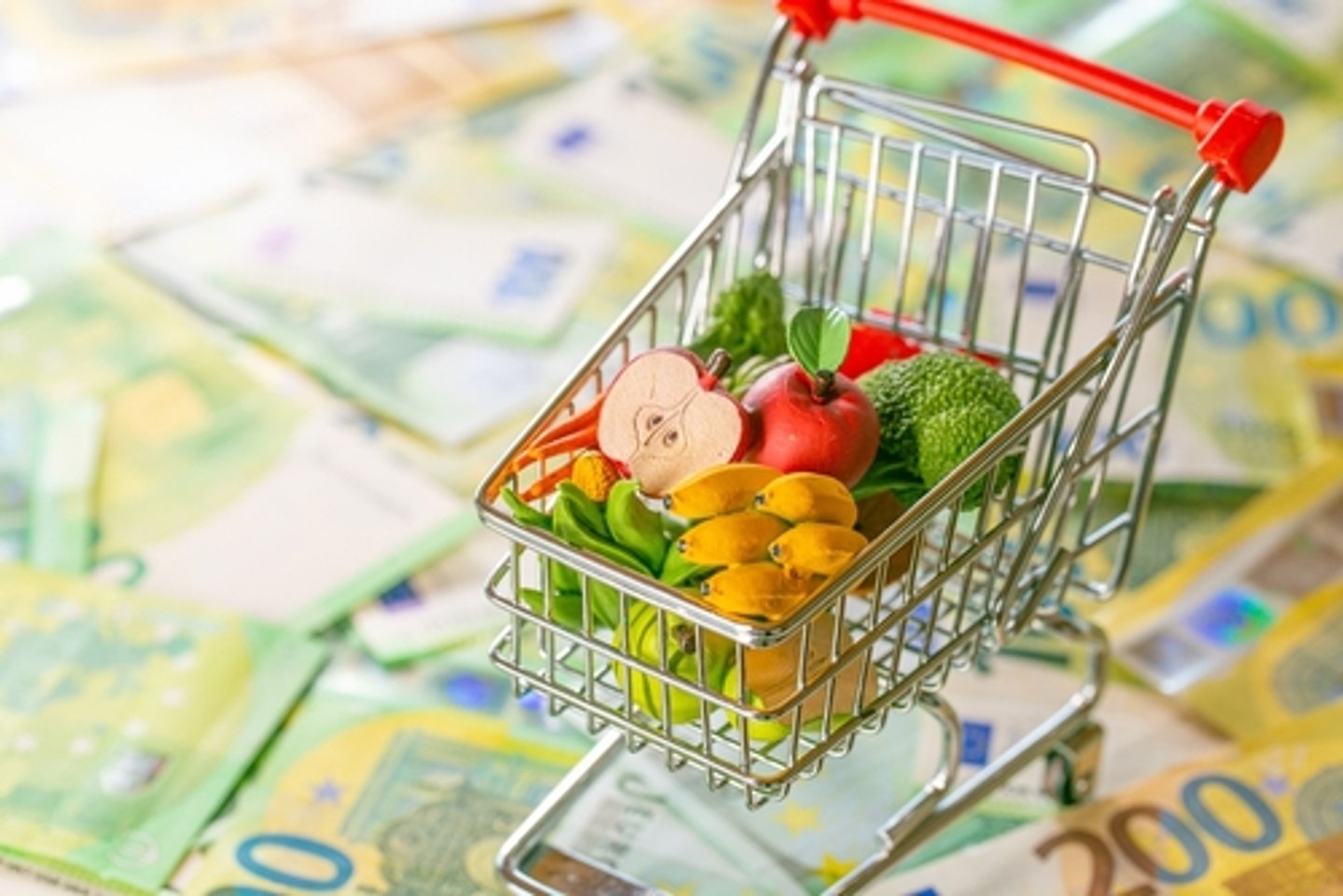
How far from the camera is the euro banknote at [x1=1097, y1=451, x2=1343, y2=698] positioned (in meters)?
1.11

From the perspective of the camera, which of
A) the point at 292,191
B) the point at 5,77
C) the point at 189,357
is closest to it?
the point at 189,357

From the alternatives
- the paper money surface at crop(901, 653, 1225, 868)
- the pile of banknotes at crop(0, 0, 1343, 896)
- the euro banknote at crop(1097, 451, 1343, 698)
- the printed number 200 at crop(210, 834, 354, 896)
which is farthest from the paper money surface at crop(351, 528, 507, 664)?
the euro banknote at crop(1097, 451, 1343, 698)

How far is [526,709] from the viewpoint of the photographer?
106 centimetres

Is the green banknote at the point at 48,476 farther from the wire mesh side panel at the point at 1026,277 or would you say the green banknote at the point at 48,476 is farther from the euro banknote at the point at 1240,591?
the euro banknote at the point at 1240,591

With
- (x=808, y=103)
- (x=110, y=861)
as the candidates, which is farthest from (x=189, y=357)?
(x=808, y=103)

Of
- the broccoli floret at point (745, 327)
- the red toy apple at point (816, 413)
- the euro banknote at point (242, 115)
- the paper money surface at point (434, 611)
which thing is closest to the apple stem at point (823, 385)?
the red toy apple at point (816, 413)

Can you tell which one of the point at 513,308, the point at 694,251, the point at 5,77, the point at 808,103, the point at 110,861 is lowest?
the point at 110,861

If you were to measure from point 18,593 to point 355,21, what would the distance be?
2.47 ft

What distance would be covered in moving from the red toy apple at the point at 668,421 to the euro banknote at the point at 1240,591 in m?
0.46

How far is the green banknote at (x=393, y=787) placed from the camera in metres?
0.97

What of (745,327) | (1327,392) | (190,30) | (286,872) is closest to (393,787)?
(286,872)

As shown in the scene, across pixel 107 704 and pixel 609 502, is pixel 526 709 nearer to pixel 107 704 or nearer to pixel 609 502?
pixel 107 704

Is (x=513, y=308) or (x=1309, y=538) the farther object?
(x=513, y=308)

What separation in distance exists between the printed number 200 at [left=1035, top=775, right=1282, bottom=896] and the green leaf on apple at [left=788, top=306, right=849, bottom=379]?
370 millimetres
